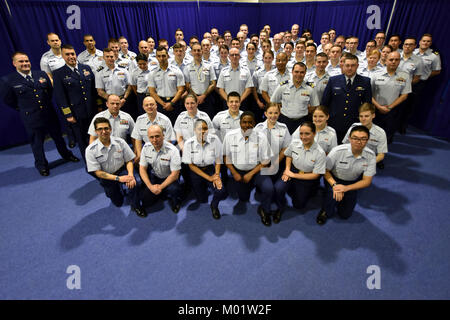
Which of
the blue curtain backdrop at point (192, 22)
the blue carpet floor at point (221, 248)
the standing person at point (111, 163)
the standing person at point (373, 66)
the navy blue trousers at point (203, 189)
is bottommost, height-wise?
the blue carpet floor at point (221, 248)

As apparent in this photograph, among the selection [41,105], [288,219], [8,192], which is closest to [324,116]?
[288,219]

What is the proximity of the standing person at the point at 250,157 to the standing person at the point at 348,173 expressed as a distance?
70 centimetres

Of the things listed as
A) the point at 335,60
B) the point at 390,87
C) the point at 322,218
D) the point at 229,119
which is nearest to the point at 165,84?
the point at 229,119

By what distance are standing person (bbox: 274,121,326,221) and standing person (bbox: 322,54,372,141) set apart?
3.09ft

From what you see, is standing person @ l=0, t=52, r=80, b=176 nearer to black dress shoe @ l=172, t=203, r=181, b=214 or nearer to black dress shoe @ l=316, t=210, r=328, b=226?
black dress shoe @ l=172, t=203, r=181, b=214

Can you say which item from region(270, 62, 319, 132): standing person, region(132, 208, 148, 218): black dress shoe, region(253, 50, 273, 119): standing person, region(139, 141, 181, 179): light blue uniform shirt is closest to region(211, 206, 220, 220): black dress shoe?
region(139, 141, 181, 179): light blue uniform shirt

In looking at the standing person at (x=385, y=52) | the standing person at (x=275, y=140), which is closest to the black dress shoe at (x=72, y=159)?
the standing person at (x=275, y=140)

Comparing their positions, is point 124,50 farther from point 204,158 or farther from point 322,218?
point 322,218

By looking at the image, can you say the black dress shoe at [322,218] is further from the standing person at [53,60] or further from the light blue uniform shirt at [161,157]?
the standing person at [53,60]

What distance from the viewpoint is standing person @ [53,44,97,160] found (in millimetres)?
3715

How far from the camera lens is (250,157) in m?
3.09

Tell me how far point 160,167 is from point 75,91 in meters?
2.05

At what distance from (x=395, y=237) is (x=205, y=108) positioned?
362 centimetres

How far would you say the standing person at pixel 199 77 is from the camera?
176 inches
